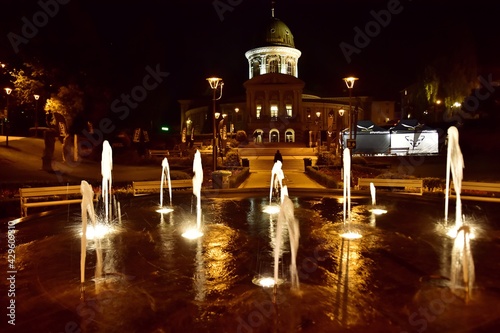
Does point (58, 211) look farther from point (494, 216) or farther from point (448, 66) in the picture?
point (448, 66)

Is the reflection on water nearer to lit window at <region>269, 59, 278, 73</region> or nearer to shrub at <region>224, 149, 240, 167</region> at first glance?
shrub at <region>224, 149, 240, 167</region>

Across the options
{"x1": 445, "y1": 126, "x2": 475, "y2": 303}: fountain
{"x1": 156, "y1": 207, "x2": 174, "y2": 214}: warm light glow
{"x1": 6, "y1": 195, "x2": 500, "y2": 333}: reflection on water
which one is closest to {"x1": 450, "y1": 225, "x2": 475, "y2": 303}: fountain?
{"x1": 445, "y1": 126, "x2": 475, "y2": 303}: fountain

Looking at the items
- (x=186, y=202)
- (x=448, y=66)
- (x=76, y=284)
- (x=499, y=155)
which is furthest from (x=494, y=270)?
(x=448, y=66)

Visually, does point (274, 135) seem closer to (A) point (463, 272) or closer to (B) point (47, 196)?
(B) point (47, 196)

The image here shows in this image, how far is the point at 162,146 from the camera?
4644 cm

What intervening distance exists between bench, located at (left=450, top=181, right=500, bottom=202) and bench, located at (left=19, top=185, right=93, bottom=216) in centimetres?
1281

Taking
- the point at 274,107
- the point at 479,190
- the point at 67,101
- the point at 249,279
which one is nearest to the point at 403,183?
the point at 479,190

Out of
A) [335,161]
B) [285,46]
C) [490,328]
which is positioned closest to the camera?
[490,328]

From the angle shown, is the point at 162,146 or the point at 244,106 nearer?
the point at 162,146

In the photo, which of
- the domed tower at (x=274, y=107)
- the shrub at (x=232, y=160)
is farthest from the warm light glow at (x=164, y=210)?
the domed tower at (x=274, y=107)

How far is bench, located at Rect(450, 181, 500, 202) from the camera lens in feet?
45.9

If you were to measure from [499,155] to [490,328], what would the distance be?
37.4 m

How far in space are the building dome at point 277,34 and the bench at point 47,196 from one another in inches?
Answer: 2715

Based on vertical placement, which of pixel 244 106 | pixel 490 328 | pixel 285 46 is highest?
pixel 285 46
